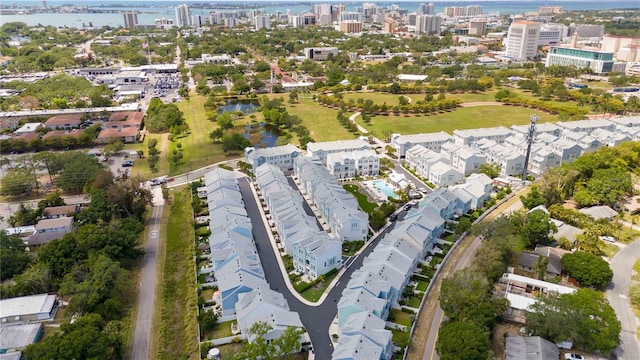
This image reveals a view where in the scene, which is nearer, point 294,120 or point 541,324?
point 541,324

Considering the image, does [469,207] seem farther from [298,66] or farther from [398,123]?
[298,66]

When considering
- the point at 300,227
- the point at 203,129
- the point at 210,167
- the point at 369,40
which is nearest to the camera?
the point at 300,227

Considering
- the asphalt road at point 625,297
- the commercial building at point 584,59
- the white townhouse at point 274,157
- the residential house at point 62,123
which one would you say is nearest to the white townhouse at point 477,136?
the white townhouse at point 274,157

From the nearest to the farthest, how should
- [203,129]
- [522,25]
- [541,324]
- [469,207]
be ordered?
[541,324] < [469,207] < [203,129] < [522,25]

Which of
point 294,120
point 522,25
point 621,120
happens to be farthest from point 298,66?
point 621,120

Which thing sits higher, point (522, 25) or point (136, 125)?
point (522, 25)

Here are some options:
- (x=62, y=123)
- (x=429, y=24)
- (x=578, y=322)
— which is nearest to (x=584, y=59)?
Answer: (x=429, y=24)

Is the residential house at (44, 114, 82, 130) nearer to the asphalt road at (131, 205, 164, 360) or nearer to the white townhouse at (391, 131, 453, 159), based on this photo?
the asphalt road at (131, 205, 164, 360)

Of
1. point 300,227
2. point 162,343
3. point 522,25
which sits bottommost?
point 162,343

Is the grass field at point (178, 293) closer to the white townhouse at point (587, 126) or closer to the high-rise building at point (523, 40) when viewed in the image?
the white townhouse at point (587, 126)
